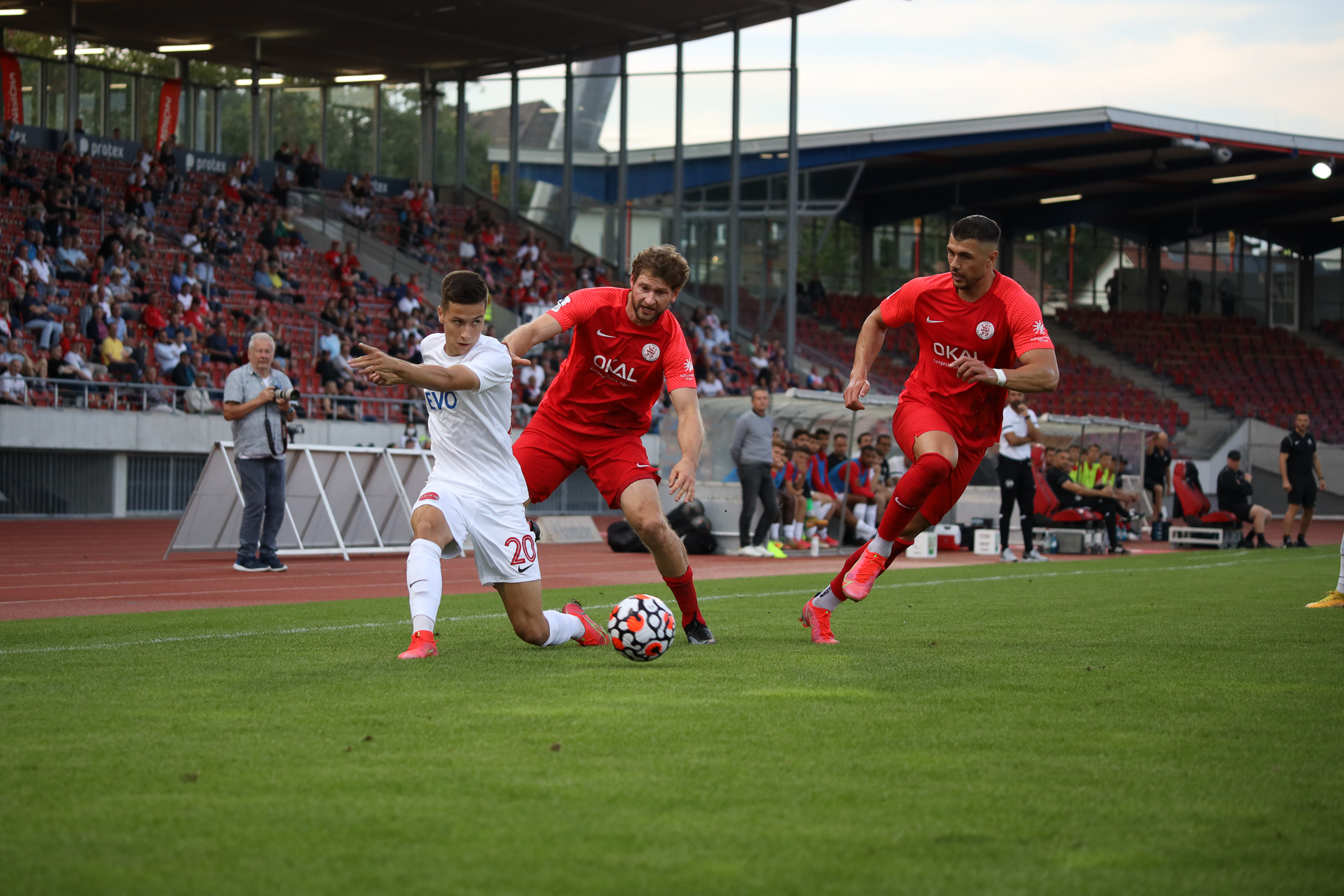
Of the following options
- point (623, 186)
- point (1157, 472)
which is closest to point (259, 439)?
point (1157, 472)

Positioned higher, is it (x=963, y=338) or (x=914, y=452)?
(x=963, y=338)

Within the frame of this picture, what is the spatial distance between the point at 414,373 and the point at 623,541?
12.1 metres

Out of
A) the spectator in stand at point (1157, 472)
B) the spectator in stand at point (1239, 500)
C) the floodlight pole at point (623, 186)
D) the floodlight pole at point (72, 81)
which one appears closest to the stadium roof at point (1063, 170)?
the floodlight pole at point (623, 186)

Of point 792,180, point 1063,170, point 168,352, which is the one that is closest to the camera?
point 168,352

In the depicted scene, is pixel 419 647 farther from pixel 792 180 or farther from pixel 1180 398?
pixel 1180 398

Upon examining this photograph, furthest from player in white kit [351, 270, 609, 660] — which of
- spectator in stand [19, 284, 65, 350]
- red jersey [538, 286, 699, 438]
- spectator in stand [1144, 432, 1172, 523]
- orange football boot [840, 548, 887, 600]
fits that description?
spectator in stand [1144, 432, 1172, 523]

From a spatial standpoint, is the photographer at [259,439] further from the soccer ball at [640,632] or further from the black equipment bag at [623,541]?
the soccer ball at [640,632]

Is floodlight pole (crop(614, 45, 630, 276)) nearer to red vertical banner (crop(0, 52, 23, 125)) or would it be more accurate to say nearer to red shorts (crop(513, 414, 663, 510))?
red vertical banner (crop(0, 52, 23, 125))

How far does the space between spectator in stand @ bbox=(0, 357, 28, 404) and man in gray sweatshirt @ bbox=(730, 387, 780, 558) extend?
1109 centimetres

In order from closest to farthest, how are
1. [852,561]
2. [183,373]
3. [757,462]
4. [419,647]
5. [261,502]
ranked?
[419,647] < [852,561] < [261,502] < [757,462] < [183,373]

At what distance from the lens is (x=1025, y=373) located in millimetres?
7191

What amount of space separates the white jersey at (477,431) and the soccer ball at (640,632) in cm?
76

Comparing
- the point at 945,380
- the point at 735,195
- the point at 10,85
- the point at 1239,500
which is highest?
the point at 10,85

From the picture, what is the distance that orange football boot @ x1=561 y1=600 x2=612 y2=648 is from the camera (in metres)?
7.30
